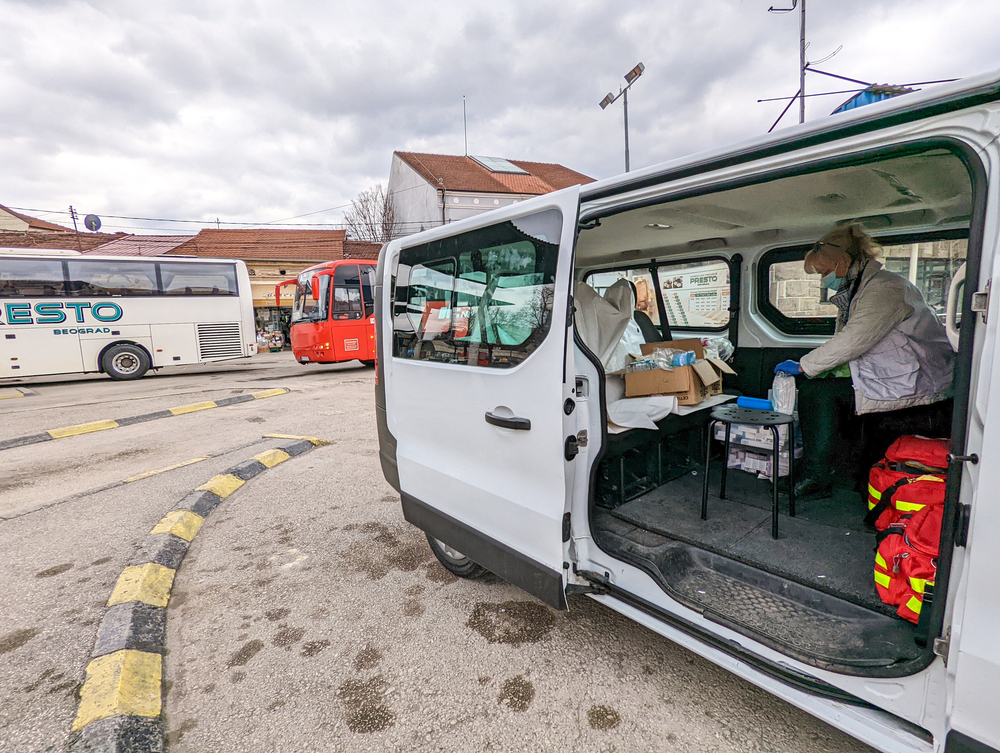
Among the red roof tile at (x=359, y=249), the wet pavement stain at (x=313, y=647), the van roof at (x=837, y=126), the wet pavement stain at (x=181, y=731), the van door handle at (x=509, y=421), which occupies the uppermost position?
the red roof tile at (x=359, y=249)

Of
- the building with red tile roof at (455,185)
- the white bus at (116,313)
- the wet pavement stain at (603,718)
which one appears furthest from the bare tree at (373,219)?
the wet pavement stain at (603,718)

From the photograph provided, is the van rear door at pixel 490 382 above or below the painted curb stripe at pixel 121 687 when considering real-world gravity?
above

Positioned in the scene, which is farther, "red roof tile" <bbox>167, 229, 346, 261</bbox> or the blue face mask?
"red roof tile" <bbox>167, 229, 346, 261</bbox>

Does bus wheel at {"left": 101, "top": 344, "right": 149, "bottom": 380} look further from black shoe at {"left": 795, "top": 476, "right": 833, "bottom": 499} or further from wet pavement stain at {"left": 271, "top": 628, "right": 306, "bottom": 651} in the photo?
black shoe at {"left": 795, "top": 476, "right": 833, "bottom": 499}

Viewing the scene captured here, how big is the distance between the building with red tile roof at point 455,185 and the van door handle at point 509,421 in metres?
20.4

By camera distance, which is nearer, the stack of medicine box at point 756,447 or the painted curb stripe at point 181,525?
the stack of medicine box at point 756,447

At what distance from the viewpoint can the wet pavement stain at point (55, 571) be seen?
3055mm

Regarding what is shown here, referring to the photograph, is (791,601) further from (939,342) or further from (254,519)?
(254,519)

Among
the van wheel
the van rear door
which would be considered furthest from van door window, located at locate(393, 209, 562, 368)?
Answer: the van wheel

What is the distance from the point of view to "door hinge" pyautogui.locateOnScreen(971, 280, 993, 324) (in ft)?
3.82

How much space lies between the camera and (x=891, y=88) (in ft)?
4.86

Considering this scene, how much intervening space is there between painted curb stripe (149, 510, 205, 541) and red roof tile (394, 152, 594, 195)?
2147 centimetres

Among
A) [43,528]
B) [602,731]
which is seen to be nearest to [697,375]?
[602,731]

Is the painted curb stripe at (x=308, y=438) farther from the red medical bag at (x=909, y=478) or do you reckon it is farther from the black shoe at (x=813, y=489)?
the red medical bag at (x=909, y=478)
